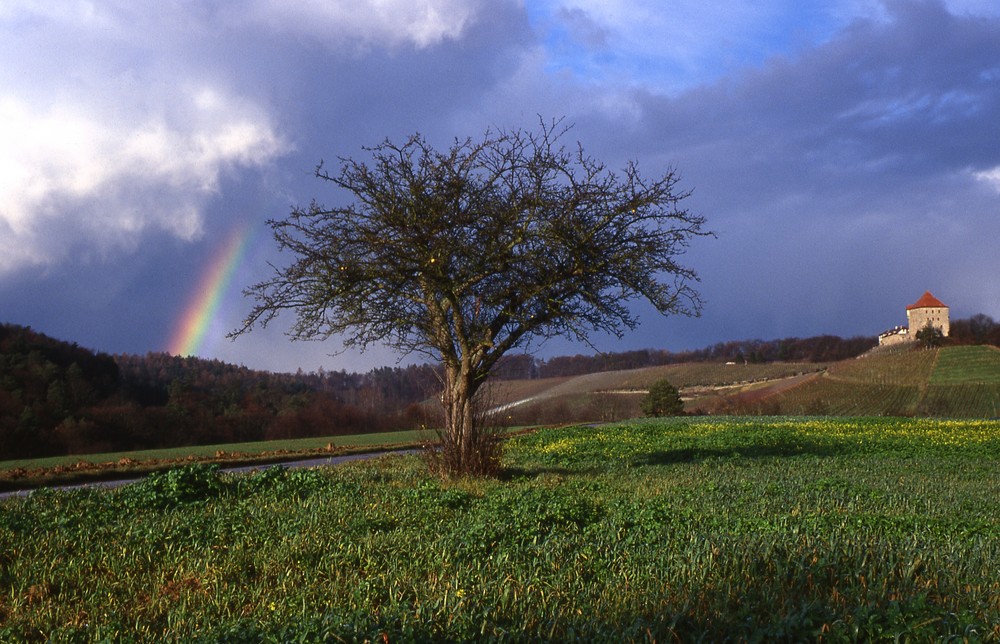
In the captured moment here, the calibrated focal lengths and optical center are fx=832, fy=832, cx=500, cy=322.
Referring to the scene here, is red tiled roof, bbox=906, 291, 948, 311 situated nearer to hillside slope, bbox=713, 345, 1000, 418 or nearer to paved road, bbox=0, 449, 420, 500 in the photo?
hillside slope, bbox=713, 345, 1000, 418

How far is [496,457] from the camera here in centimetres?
1603

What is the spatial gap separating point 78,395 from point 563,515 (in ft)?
137

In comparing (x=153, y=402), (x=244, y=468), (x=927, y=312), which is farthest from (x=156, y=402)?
(x=927, y=312)

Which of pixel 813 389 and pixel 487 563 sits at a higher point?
pixel 487 563

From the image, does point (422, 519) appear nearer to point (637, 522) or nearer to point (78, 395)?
point (637, 522)

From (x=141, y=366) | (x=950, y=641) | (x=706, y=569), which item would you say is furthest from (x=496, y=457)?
(x=141, y=366)

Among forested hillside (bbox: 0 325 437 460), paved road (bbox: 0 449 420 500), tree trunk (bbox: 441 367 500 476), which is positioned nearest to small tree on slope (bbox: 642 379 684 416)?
forested hillside (bbox: 0 325 437 460)

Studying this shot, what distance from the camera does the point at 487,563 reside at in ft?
23.1

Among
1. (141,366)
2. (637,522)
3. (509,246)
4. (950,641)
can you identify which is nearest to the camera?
(950,641)

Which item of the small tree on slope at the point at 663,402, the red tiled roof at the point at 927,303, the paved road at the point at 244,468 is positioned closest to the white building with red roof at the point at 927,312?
the red tiled roof at the point at 927,303

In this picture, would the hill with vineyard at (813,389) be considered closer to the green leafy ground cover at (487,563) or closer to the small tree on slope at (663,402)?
the small tree on slope at (663,402)

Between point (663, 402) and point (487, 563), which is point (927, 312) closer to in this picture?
point (663, 402)

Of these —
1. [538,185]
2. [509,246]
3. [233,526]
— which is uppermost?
[538,185]

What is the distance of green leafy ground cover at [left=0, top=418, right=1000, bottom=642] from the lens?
5.14m
